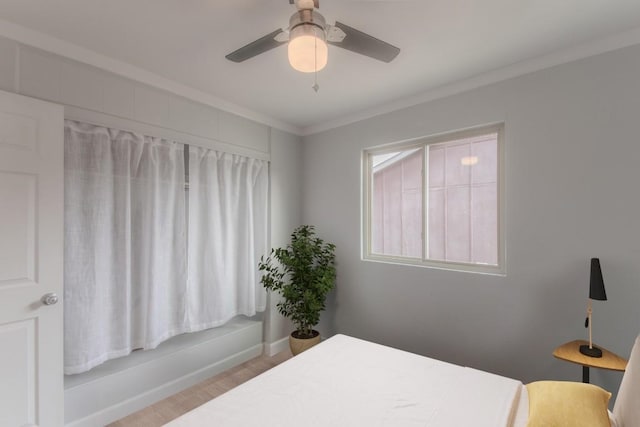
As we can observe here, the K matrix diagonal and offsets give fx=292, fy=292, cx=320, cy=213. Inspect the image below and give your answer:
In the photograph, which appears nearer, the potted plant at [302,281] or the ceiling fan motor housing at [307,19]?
the ceiling fan motor housing at [307,19]

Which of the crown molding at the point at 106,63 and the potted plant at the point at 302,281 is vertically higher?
the crown molding at the point at 106,63

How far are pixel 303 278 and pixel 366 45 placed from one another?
2213mm

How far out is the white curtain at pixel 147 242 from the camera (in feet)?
6.35

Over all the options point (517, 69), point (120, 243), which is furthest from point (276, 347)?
point (517, 69)

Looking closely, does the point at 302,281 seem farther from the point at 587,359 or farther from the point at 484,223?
the point at 587,359

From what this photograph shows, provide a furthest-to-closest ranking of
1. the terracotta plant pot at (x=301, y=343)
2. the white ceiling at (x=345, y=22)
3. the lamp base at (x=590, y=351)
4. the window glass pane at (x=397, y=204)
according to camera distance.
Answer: the terracotta plant pot at (x=301, y=343) < the window glass pane at (x=397, y=204) < the lamp base at (x=590, y=351) < the white ceiling at (x=345, y=22)

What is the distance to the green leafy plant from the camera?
9.61 ft

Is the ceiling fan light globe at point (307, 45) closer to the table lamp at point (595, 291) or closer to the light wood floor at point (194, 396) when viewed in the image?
the table lamp at point (595, 291)

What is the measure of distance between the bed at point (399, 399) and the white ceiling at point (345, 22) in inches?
67.7

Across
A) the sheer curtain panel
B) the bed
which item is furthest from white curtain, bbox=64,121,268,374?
the bed

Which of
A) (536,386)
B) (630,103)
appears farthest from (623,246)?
(536,386)

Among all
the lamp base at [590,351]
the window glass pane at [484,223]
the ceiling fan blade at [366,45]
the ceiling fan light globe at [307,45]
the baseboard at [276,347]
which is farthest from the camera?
the baseboard at [276,347]

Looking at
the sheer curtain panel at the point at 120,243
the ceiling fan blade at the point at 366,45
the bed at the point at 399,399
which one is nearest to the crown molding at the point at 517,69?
the ceiling fan blade at the point at 366,45

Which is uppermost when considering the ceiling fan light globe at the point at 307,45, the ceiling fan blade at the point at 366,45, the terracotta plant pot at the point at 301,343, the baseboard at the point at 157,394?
the ceiling fan blade at the point at 366,45
